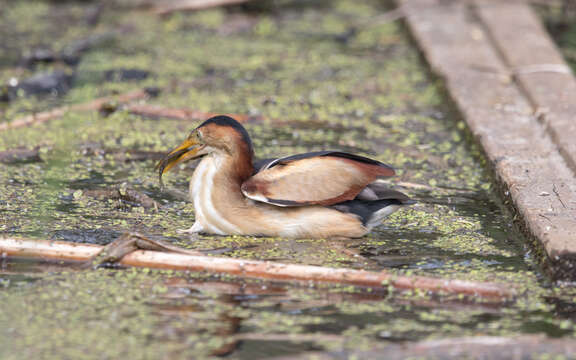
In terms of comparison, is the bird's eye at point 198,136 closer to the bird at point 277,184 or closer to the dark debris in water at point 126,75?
the bird at point 277,184

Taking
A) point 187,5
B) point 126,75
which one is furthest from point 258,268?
point 187,5

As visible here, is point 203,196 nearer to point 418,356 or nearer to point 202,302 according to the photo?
point 202,302

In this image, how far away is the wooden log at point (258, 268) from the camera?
4.08 meters

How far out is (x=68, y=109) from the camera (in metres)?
7.26

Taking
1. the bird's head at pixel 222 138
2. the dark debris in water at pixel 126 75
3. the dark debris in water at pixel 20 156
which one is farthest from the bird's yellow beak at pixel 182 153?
the dark debris in water at pixel 126 75

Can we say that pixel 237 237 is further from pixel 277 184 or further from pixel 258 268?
pixel 258 268

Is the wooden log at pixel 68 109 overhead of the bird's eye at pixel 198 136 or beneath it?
overhead

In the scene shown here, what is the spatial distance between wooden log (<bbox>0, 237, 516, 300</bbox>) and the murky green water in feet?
0.18

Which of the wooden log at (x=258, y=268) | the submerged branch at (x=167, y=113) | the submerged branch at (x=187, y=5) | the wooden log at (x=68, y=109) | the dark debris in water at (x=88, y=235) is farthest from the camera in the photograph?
the submerged branch at (x=187, y=5)

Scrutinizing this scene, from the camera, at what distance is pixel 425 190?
5.80m

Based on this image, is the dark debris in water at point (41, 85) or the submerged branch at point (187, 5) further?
the submerged branch at point (187, 5)

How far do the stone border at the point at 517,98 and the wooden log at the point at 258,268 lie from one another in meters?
0.51

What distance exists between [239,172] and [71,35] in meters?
5.91

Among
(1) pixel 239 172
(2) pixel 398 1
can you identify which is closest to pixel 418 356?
(1) pixel 239 172
